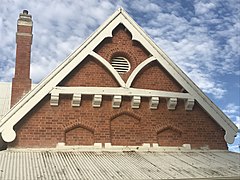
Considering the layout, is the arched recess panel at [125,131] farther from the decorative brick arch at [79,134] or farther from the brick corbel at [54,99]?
the brick corbel at [54,99]

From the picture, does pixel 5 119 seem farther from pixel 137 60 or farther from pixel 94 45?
pixel 137 60

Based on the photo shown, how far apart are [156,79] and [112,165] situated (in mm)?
3959

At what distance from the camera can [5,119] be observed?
30.4 ft

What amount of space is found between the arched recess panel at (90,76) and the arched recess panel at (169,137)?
2195mm

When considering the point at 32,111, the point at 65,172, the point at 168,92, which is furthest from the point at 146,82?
the point at 65,172

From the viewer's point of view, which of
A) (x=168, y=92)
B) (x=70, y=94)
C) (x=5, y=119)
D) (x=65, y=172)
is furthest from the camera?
(x=168, y=92)

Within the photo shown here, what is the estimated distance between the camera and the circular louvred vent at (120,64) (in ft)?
36.8

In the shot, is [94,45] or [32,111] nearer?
[32,111]

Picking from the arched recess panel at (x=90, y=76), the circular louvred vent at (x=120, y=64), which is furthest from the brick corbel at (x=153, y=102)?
the circular louvred vent at (x=120, y=64)

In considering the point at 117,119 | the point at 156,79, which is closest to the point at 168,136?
the point at 117,119

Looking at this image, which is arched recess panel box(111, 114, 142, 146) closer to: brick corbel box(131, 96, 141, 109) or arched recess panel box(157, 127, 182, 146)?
brick corbel box(131, 96, 141, 109)

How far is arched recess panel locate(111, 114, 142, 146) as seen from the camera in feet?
34.0

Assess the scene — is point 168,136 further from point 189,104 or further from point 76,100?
point 76,100

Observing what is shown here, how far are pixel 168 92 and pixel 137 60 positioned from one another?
152 centimetres
